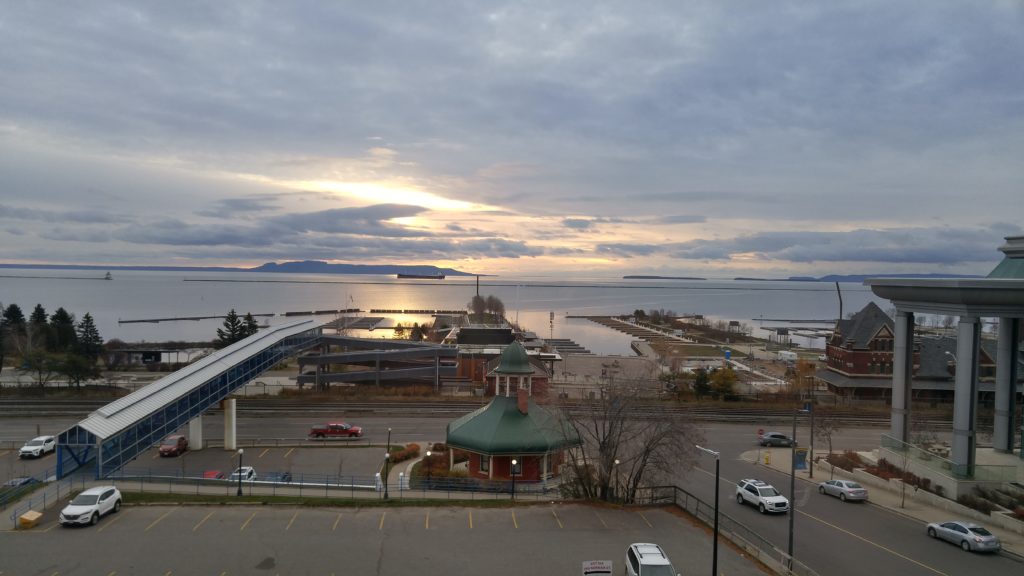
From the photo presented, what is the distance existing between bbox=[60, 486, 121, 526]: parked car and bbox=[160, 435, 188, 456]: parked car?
13372mm

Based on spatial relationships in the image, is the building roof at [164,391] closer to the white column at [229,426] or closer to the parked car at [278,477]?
the white column at [229,426]

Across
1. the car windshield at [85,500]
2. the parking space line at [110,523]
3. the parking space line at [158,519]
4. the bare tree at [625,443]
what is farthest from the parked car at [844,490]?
the car windshield at [85,500]

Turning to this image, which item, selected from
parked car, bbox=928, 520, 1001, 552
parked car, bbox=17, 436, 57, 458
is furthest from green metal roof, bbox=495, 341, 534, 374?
parked car, bbox=17, 436, 57, 458

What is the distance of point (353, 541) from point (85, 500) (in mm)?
9834

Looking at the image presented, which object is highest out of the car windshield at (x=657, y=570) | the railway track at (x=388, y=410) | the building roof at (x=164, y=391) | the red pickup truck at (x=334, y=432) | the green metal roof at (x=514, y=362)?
the green metal roof at (x=514, y=362)

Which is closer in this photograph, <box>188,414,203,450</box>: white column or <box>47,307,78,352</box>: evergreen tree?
<box>188,414,203,450</box>: white column

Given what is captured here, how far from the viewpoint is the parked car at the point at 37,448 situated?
109 ft

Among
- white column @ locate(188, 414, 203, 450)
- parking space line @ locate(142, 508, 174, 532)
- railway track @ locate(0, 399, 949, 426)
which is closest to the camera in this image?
parking space line @ locate(142, 508, 174, 532)

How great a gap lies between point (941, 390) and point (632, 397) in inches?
1889

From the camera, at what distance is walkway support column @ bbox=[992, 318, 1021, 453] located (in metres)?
31.2

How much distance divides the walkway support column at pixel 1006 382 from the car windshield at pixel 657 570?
2621cm

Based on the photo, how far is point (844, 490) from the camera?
2838cm

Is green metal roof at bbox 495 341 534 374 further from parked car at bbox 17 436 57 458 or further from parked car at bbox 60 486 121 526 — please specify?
parked car at bbox 17 436 57 458

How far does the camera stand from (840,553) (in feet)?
70.7
